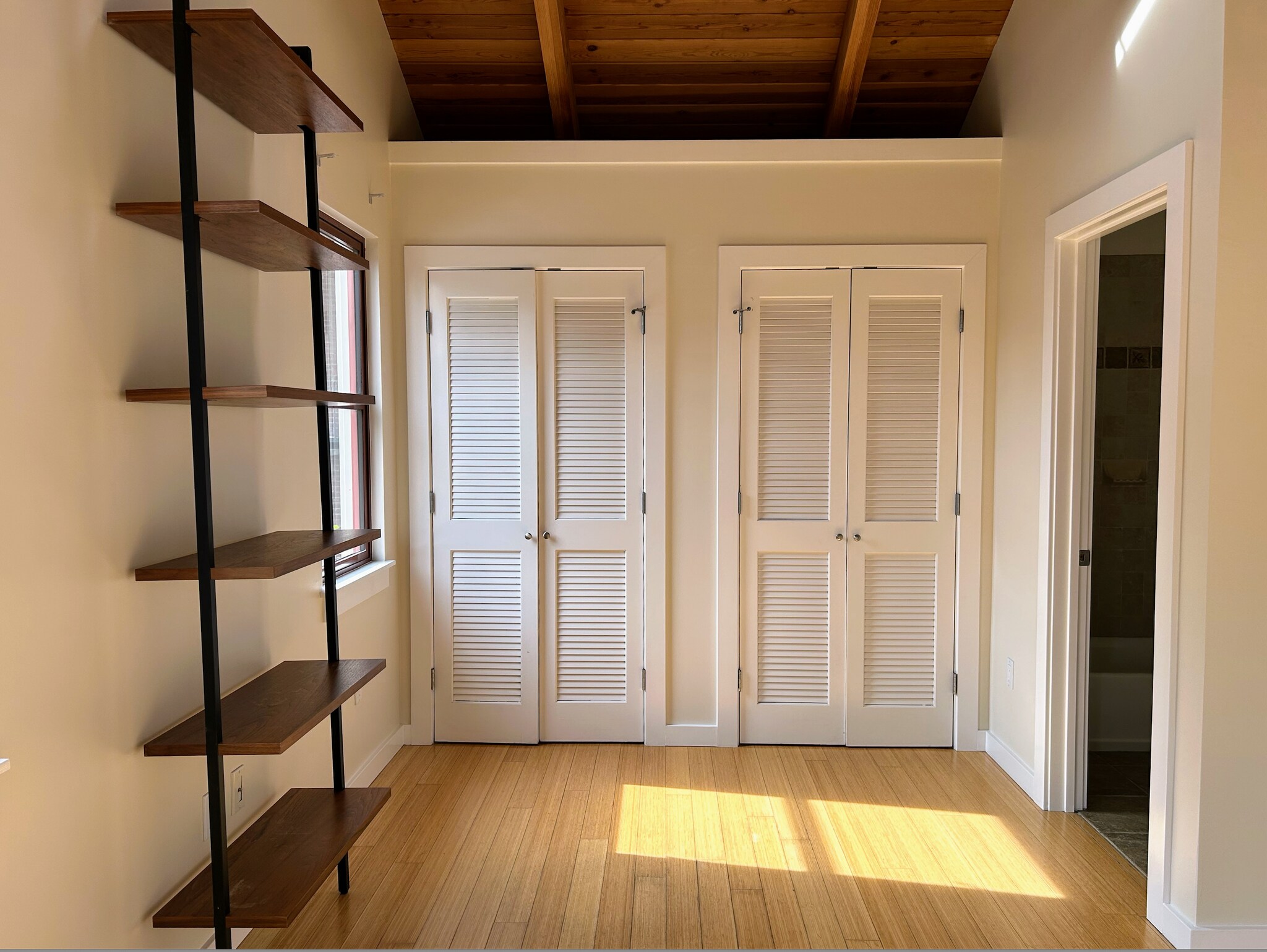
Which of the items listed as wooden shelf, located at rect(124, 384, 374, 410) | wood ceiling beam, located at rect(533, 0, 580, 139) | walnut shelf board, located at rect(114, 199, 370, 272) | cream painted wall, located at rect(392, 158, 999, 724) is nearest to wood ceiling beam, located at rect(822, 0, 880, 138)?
cream painted wall, located at rect(392, 158, 999, 724)

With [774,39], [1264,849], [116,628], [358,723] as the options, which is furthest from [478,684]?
[774,39]

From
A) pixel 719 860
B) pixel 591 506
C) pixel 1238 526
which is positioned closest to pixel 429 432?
pixel 591 506

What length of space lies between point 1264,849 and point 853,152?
2820mm

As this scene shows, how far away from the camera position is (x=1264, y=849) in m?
2.16

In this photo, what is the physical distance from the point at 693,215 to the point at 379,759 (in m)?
2.63

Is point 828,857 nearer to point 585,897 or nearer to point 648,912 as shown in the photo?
point 648,912

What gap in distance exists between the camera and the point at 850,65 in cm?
342

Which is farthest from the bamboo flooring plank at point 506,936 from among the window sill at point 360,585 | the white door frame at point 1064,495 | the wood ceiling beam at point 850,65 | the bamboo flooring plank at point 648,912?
the wood ceiling beam at point 850,65

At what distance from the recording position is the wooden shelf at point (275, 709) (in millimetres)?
1778

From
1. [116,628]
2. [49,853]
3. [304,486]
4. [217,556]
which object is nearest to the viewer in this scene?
[49,853]

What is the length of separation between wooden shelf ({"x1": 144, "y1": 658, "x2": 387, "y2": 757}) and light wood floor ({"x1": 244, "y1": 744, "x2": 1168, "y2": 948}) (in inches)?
27.3

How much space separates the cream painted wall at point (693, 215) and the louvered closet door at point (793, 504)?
18 cm

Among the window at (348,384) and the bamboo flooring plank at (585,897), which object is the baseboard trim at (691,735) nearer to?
the bamboo flooring plank at (585,897)

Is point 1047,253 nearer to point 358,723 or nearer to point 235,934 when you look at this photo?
point 358,723
